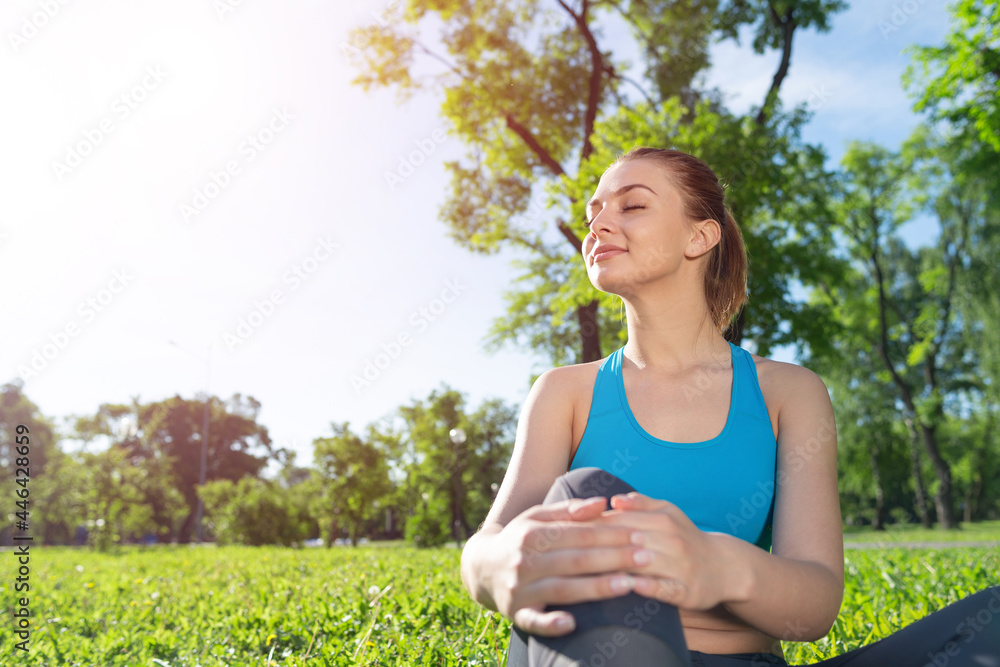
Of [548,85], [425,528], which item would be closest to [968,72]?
[548,85]

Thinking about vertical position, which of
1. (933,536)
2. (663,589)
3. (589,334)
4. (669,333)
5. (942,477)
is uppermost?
(589,334)

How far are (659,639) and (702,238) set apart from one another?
1.35 m

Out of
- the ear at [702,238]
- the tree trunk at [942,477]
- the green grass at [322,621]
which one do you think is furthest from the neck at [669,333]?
the tree trunk at [942,477]

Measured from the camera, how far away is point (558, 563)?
1042 mm

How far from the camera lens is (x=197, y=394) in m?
47.2

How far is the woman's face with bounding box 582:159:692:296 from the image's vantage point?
1800 millimetres

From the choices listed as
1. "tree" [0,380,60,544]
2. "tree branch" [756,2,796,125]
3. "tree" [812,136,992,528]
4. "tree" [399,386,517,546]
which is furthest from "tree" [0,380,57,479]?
"tree" [812,136,992,528]

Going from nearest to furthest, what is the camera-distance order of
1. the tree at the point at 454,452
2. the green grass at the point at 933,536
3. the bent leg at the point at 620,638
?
the bent leg at the point at 620,638 < the green grass at the point at 933,536 < the tree at the point at 454,452

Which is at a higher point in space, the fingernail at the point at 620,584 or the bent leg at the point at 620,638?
the fingernail at the point at 620,584

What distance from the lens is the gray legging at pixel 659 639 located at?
1.01 metres

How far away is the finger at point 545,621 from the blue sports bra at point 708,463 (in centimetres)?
62

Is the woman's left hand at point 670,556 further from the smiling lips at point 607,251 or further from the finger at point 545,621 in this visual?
the smiling lips at point 607,251

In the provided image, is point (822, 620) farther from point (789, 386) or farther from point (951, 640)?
point (789, 386)

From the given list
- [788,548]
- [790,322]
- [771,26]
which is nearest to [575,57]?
[771,26]
